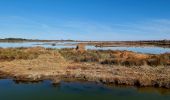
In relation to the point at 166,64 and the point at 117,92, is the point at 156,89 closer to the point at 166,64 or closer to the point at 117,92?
the point at 117,92

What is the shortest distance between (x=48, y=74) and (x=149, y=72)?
8.30 m

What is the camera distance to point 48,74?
22.0 metres

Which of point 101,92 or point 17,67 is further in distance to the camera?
point 17,67

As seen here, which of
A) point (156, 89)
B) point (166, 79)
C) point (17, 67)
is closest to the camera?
point (156, 89)

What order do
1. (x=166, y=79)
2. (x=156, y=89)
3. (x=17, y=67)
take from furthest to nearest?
(x=17, y=67) → (x=166, y=79) → (x=156, y=89)

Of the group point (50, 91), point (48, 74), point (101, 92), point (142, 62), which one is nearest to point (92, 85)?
point (101, 92)

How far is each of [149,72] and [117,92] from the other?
5.91m

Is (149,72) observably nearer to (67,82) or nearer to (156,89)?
(156,89)

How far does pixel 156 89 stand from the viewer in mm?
18031

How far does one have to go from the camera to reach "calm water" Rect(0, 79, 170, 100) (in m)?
16.0

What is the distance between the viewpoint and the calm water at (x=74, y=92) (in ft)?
52.6

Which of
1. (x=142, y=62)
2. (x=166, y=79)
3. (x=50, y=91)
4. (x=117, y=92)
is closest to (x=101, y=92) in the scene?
(x=117, y=92)

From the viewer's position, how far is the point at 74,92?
56.6ft

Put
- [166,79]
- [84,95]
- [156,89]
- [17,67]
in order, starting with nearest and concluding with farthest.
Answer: [84,95]
[156,89]
[166,79]
[17,67]
